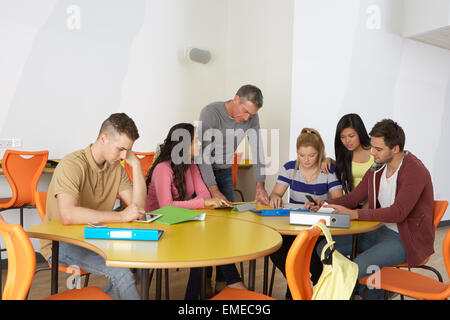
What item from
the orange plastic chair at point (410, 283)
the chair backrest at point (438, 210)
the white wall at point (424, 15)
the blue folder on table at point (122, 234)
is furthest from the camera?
the white wall at point (424, 15)

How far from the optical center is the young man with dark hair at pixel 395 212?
6.40ft

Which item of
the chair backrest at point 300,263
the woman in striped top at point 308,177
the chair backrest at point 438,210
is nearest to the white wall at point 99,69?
the woman in striped top at point 308,177

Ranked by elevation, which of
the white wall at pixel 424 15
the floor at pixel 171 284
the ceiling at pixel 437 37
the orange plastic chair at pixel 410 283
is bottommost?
the floor at pixel 171 284

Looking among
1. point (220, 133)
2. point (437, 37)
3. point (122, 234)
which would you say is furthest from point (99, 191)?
point (437, 37)

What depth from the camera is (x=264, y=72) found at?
13.9 feet

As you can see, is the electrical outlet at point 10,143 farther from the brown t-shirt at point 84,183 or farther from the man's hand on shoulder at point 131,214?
the man's hand on shoulder at point 131,214

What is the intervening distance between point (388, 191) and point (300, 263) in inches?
43.5

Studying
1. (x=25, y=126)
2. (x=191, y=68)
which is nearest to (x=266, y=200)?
(x=25, y=126)

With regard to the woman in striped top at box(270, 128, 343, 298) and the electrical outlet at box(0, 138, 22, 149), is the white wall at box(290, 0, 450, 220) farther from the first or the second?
the electrical outlet at box(0, 138, 22, 149)

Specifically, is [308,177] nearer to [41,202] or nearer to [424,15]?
[41,202]

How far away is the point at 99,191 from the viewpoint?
2.01 meters

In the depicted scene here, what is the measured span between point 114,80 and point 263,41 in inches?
66.0

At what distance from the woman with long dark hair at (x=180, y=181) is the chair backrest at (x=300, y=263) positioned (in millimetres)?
916
